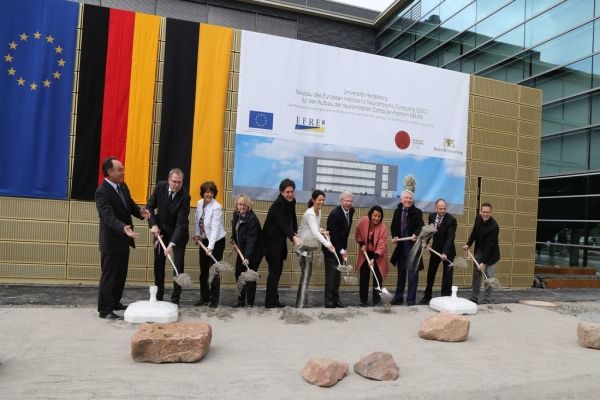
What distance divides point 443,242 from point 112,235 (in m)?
4.66

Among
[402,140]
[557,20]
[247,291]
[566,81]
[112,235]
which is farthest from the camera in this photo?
[557,20]

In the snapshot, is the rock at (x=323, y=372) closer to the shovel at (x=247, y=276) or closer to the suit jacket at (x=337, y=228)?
the shovel at (x=247, y=276)

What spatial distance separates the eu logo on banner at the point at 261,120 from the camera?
7.27m

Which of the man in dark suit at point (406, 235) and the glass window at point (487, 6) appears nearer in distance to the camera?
the man in dark suit at point (406, 235)

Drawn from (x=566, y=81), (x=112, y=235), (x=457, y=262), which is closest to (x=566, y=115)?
(x=566, y=81)

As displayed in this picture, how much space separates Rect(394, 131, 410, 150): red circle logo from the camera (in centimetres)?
→ 813

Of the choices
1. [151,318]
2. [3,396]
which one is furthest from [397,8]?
[3,396]

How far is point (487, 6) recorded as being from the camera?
15547 millimetres

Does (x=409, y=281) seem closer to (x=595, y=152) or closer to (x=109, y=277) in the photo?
(x=109, y=277)

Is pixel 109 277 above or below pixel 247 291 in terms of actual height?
above

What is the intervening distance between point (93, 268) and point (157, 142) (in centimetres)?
215

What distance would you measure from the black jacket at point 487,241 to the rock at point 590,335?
2052 mm

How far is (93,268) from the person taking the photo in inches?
269

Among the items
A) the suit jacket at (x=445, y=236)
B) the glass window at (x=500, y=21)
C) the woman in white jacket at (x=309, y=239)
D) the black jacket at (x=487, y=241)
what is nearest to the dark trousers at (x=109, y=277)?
the woman in white jacket at (x=309, y=239)
